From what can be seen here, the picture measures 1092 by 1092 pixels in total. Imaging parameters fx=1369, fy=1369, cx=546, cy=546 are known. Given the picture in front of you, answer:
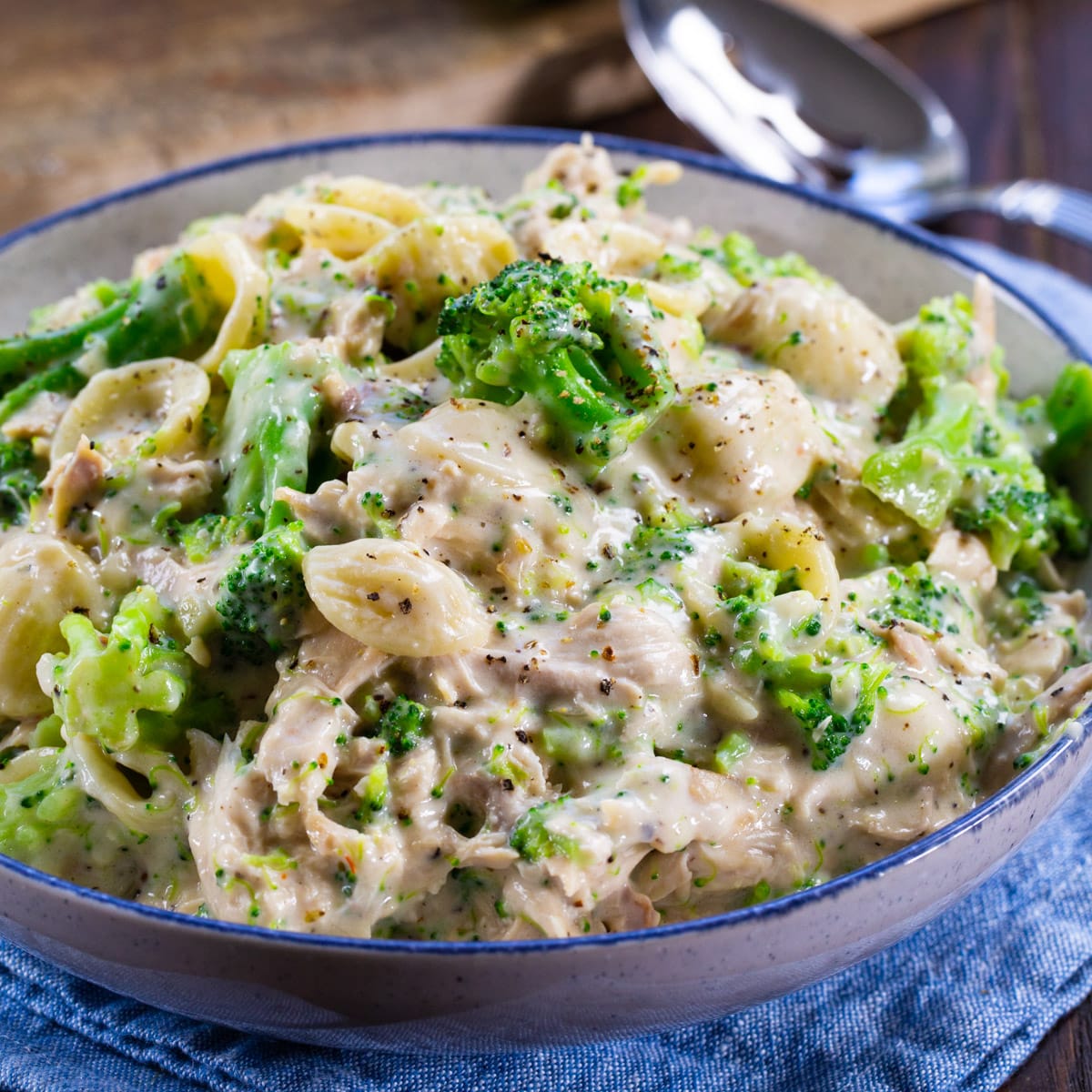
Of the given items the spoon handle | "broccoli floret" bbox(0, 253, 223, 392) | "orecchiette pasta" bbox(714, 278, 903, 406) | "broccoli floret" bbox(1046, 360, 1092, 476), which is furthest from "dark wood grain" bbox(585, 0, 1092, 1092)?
"broccoli floret" bbox(0, 253, 223, 392)

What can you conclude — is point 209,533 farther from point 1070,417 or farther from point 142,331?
point 1070,417

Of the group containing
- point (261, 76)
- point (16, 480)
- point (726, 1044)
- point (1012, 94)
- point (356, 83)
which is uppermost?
point (1012, 94)

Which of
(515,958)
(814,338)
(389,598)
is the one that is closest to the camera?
(515,958)

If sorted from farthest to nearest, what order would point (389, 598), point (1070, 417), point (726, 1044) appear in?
point (1070, 417)
point (726, 1044)
point (389, 598)

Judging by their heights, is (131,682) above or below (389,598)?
below

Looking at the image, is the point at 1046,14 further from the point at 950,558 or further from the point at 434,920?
the point at 434,920

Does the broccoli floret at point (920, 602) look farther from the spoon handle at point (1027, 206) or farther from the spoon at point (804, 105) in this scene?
the spoon at point (804, 105)

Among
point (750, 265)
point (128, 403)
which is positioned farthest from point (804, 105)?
point (128, 403)

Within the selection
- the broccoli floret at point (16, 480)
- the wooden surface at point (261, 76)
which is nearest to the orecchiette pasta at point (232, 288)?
the broccoli floret at point (16, 480)

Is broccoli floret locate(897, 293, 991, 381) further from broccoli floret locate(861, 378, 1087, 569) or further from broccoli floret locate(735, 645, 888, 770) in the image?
broccoli floret locate(735, 645, 888, 770)
